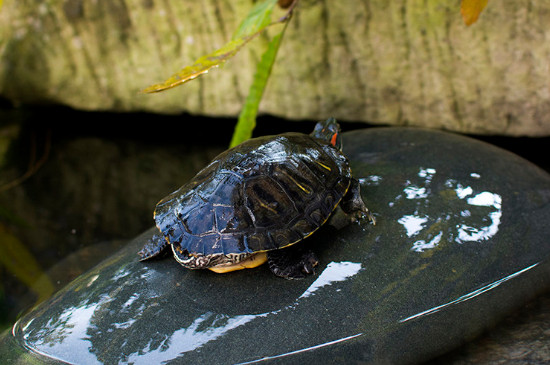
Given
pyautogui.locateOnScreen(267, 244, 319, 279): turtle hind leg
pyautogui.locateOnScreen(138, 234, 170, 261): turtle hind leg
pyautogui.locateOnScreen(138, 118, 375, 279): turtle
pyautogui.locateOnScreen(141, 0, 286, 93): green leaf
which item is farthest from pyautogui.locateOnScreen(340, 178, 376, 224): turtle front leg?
pyautogui.locateOnScreen(141, 0, 286, 93): green leaf

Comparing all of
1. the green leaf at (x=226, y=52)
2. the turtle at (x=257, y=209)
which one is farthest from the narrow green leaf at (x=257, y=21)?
the turtle at (x=257, y=209)

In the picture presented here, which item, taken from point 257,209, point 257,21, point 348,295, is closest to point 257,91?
point 257,21

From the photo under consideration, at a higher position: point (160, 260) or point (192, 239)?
point (192, 239)

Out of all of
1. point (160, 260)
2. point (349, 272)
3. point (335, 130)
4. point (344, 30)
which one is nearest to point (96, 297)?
point (160, 260)

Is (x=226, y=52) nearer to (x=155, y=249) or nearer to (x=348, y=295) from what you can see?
(x=155, y=249)

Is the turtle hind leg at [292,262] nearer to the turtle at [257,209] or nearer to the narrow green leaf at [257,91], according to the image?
the turtle at [257,209]

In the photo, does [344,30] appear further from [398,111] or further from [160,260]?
[160,260]

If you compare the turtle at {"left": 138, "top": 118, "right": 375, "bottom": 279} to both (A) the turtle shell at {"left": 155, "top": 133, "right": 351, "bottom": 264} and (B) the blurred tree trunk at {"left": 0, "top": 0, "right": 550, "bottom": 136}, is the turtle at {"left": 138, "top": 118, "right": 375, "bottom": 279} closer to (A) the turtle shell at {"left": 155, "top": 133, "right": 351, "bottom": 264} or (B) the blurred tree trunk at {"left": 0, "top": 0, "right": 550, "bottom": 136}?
(A) the turtle shell at {"left": 155, "top": 133, "right": 351, "bottom": 264}

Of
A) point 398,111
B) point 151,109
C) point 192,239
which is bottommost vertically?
point 398,111
